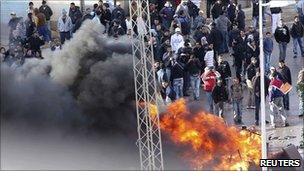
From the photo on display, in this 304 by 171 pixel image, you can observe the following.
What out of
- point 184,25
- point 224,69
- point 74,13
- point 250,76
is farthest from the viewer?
point 184,25

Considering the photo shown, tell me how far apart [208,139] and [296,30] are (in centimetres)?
689

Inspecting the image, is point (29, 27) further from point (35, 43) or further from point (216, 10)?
point (216, 10)

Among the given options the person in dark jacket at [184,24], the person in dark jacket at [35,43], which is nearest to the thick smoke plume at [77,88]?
the person in dark jacket at [35,43]

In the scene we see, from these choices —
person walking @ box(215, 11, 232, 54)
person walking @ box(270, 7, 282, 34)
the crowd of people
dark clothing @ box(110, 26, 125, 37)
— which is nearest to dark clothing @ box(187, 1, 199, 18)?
the crowd of people

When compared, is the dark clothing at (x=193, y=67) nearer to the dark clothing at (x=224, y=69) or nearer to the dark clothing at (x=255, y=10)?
the dark clothing at (x=224, y=69)

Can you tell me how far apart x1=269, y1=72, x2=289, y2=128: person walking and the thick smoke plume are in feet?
11.7

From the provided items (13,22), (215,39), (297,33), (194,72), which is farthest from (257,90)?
(13,22)

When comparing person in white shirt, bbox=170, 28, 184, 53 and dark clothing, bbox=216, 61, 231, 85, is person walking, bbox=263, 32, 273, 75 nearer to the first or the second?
dark clothing, bbox=216, 61, 231, 85

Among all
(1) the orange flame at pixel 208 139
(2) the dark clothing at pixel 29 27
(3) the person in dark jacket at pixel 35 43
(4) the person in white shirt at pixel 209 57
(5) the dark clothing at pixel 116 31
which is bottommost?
(1) the orange flame at pixel 208 139

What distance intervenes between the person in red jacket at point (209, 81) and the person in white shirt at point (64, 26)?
12.4 feet

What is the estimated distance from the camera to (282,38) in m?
28.1

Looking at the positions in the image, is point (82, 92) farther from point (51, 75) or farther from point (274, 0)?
point (274, 0)

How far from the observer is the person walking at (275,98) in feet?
80.9

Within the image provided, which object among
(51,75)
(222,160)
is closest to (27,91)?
(51,75)
